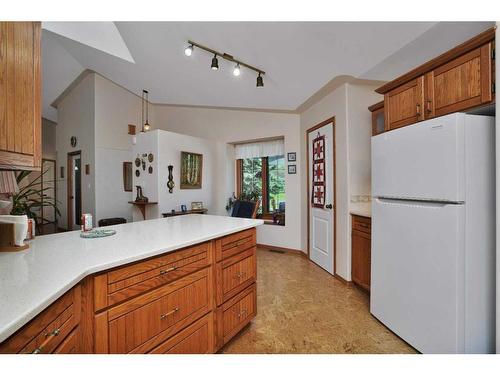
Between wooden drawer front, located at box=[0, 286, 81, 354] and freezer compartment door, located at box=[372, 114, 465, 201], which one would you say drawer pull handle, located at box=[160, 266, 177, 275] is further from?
freezer compartment door, located at box=[372, 114, 465, 201]

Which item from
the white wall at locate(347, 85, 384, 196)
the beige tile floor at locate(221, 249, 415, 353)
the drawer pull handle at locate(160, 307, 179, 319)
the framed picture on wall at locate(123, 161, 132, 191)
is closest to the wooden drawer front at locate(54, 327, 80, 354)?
the drawer pull handle at locate(160, 307, 179, 319)

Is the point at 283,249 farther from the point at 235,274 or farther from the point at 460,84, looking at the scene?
the point at 460,84

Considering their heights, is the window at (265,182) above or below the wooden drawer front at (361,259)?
above

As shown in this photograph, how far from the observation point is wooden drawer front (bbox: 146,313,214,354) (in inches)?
49.3

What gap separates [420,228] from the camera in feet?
5.19

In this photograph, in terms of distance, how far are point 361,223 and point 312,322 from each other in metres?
1.13

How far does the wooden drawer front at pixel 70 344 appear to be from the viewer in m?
0.80

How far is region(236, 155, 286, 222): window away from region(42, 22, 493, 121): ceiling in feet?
3.70

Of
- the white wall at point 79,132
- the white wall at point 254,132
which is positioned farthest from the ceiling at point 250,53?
the white wall at point 79,132

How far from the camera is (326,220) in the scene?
10.6 feet

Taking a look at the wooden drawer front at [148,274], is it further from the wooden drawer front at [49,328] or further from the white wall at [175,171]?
the white wall at [175,171]

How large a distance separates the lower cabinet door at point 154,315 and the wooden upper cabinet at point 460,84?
73.4 inches
